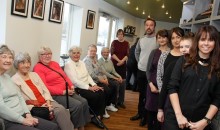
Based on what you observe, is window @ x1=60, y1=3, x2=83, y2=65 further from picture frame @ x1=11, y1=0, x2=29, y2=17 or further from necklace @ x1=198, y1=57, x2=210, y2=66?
necklace @ x1=198, y1=57, x2=210, y2=66

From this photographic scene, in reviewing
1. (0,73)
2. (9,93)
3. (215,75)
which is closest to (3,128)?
(9,93)

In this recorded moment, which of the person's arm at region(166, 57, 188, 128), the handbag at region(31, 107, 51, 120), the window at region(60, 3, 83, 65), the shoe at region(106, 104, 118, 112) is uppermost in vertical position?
the window at region(60, 3, 83, 65)

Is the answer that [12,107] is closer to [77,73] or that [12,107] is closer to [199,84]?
[77,73]

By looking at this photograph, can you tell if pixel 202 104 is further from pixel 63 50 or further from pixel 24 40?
pixel 63 50

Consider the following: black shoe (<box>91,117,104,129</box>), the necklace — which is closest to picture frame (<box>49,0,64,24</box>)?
black shoe (<box>91,117,104,129</box>)

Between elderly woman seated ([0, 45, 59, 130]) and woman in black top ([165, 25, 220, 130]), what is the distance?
4.17 ft

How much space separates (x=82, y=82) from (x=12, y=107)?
139 cm

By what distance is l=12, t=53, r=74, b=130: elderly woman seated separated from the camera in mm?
2514

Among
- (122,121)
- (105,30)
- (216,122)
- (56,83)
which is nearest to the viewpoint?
(216,122)

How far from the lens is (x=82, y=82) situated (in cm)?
350

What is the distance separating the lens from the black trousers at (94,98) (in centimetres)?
345

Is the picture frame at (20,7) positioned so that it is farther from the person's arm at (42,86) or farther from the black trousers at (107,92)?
the black trousers at (107,92)

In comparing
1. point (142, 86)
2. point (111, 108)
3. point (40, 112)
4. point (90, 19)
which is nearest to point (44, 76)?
point (40, 112)

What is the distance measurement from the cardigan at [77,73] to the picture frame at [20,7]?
0.95 meters
